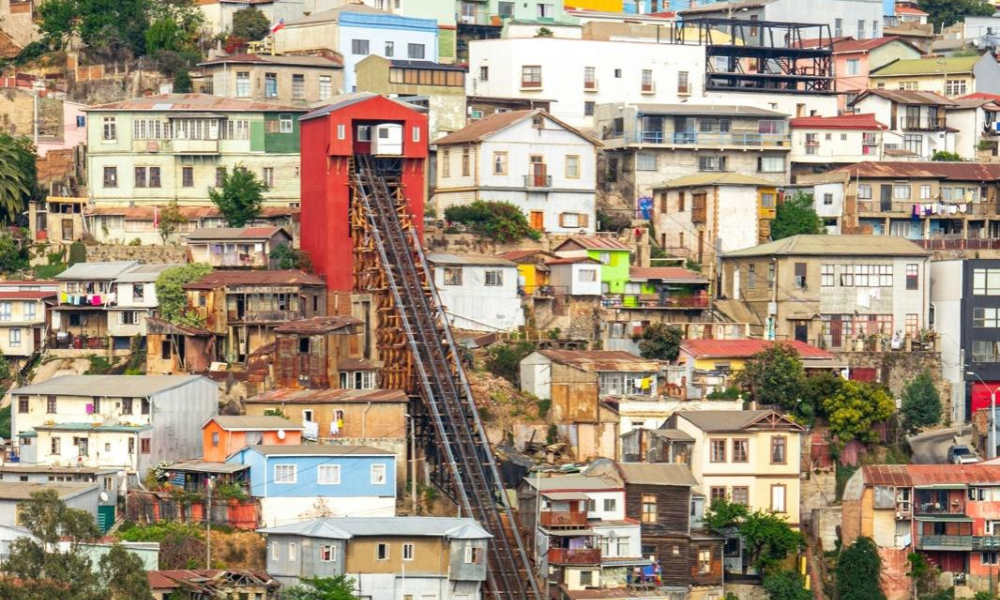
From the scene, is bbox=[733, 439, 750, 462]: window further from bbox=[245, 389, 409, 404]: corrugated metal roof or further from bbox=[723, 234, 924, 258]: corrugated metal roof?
bbox=[723, 234, 924, 258]: corrugated metal roof

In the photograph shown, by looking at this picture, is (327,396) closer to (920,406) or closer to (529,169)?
(529,169)

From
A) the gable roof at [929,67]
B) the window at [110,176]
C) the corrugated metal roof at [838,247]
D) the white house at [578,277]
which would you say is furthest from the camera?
the gable roof at [929,67]

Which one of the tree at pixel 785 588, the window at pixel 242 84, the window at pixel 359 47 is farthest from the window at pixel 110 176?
the tree at pixel 785 588

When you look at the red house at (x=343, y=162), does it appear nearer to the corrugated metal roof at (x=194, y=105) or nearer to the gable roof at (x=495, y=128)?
the corrugated metal roof at (x=194, y=105)

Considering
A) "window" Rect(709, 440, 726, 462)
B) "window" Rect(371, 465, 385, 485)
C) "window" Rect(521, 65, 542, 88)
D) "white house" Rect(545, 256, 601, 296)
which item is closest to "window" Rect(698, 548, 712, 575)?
Answer: "window" Rect(709, 440, 726, 462)

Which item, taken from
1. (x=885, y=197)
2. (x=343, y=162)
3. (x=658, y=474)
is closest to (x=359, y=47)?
(x=343, y=162)

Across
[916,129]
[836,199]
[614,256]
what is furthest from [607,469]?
[916,129]
